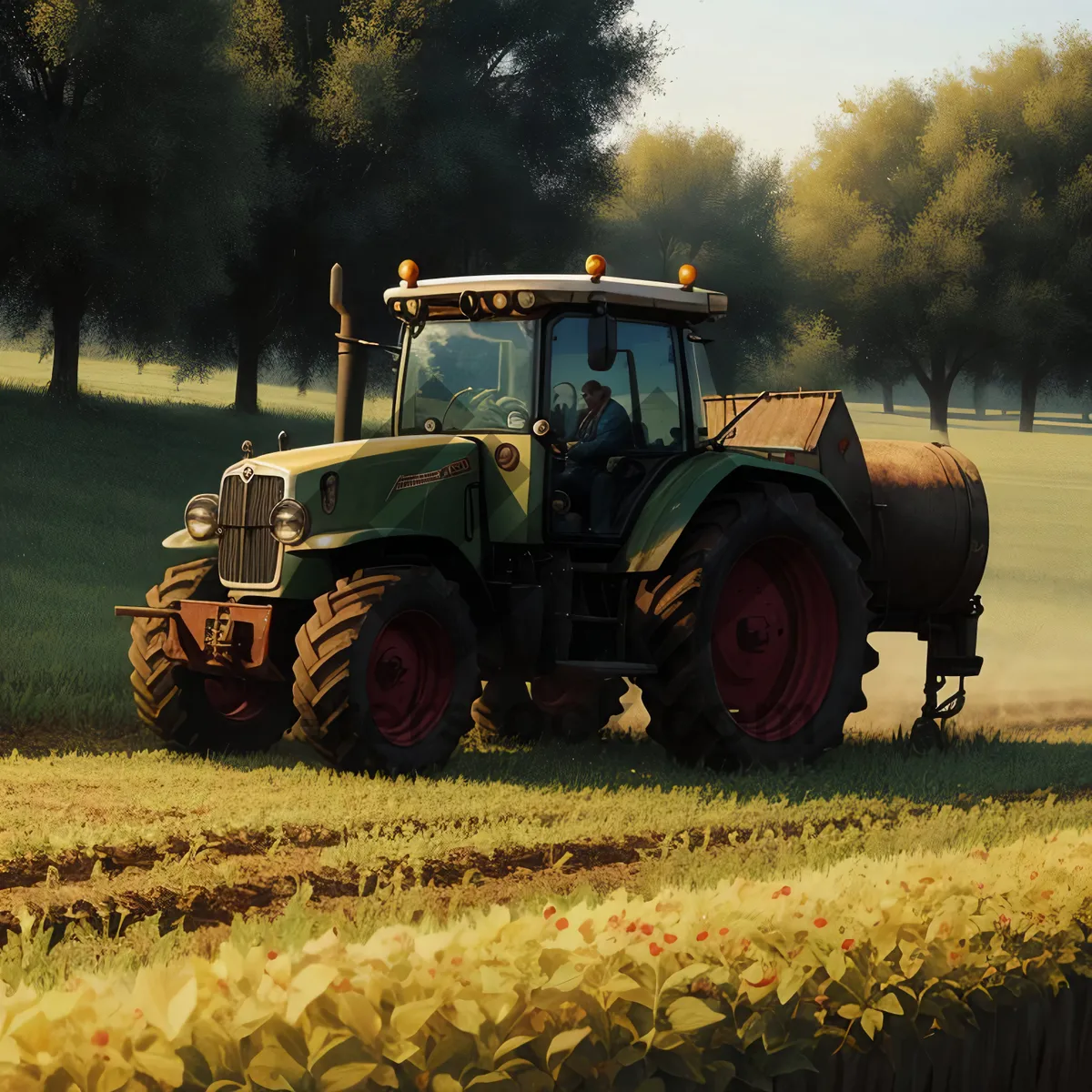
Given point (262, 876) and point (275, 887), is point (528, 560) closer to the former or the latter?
point (262, 876)

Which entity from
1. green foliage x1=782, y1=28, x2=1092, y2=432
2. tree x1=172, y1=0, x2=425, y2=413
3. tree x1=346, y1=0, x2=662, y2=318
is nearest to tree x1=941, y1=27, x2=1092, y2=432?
green foliage x1=782, y1=28, x2=1092, y2=432

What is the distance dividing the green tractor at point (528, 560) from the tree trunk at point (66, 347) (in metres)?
19.4

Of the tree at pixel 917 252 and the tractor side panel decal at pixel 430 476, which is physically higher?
the tree at pixel 917 252

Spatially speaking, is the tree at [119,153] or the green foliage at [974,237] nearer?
the tree at [119,153]

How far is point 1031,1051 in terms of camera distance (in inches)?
198

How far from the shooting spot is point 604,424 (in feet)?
33.6

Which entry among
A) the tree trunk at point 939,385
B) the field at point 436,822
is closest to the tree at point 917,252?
the tree trunk at point 939,385

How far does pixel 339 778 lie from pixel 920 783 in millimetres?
3475

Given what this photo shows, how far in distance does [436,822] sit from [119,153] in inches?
807

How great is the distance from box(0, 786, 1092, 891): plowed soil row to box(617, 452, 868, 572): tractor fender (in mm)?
1900

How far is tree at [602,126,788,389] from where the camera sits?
142 ft

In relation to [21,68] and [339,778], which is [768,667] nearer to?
[339,778]

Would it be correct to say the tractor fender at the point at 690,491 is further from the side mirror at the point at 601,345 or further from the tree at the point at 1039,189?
the tree at the point at 1039,189

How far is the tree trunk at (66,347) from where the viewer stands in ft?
94.3
